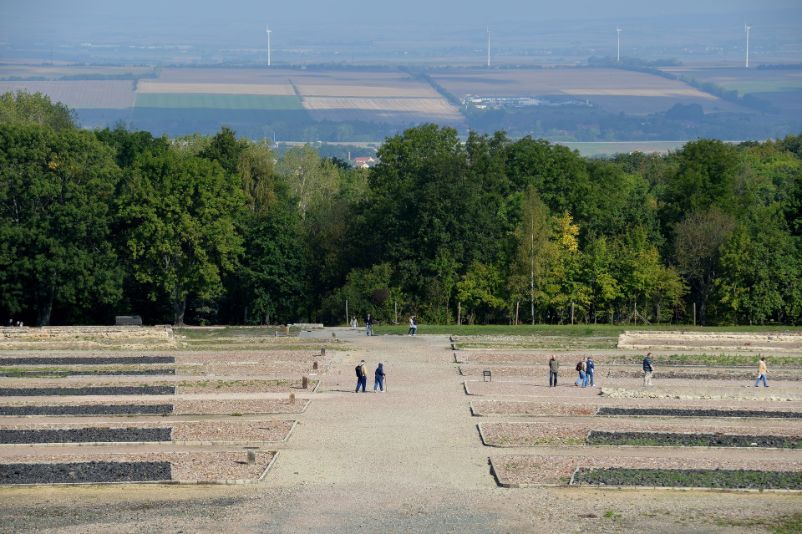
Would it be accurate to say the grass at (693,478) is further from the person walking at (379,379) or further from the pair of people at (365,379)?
the person walking at (379,379)

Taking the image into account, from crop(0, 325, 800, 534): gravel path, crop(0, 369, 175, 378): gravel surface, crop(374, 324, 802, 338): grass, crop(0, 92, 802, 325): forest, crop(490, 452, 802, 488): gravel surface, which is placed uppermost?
crop(0, 92, 802, 325): forest

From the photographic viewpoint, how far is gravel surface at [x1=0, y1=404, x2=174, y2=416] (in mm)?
47500

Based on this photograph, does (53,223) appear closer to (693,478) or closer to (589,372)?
(589,372)

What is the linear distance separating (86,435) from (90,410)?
4.32 meters

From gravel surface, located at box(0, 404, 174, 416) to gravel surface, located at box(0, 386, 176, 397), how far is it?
294 centimetres

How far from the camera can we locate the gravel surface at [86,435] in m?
43.0

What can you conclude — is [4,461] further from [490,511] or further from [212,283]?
[212,283]

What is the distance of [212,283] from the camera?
79.2 meters

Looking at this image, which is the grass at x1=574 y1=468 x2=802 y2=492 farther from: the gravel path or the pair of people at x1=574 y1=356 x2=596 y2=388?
the pair of people at x1=574 y1=356 x2=596 y2=388

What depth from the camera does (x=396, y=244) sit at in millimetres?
81750

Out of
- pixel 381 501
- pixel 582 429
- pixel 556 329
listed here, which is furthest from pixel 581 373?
pixel 556 329

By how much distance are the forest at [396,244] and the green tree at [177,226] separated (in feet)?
0.41

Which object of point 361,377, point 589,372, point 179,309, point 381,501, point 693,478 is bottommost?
point 381,501

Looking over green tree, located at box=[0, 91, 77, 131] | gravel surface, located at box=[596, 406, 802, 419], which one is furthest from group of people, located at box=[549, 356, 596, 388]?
green tree, located at box=[0, 91, 77, 131]
